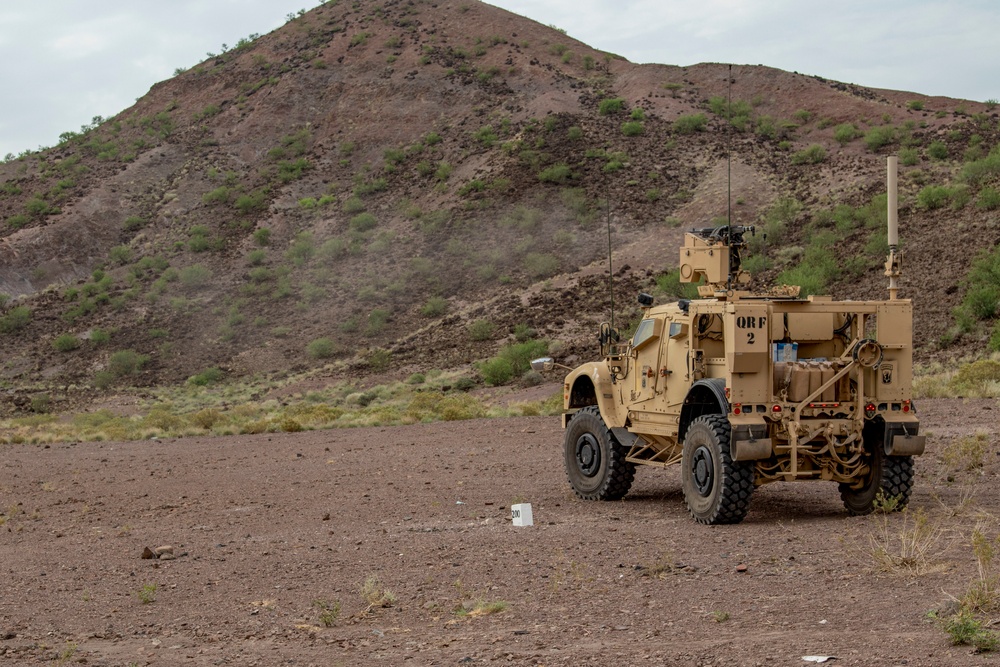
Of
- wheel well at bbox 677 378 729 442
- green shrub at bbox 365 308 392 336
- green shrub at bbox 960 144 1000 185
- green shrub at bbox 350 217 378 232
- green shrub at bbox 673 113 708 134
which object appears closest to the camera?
wheel well at bbox 677 378 729 442

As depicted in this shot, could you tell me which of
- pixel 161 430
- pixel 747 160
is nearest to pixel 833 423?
pixel 161 430

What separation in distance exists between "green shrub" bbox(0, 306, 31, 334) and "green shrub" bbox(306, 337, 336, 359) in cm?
1574

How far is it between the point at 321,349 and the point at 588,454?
37.5m

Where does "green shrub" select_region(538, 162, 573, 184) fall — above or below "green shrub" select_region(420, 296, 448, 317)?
above

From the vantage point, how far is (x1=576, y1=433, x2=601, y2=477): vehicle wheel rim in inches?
559

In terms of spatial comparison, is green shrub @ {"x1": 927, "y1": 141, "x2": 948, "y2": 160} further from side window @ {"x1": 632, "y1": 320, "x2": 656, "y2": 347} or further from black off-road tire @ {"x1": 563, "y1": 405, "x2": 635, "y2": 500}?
side window @ {"x1": 632, "y1": 320, "x2": 656, "y2": 347}

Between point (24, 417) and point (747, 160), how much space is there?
36444 mm

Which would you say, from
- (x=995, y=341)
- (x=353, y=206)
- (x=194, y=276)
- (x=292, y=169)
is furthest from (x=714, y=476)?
(x=292, y=169)

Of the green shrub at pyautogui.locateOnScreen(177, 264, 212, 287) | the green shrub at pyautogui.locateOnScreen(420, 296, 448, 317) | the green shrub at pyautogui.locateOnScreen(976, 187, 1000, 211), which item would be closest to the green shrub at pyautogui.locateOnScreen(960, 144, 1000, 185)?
the green shrub at pyautogui.locateOnScreen(976, 187, 1000, 211)

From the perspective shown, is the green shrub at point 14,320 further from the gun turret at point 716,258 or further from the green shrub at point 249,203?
the gun turret at point 716,258

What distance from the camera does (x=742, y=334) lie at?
11.1 m

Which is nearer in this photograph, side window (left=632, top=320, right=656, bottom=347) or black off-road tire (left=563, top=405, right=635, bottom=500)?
side window (left=632, top=320, right=656, bottom=347)

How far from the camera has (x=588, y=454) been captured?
14375 millimetres

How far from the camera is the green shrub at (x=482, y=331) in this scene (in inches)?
1815
